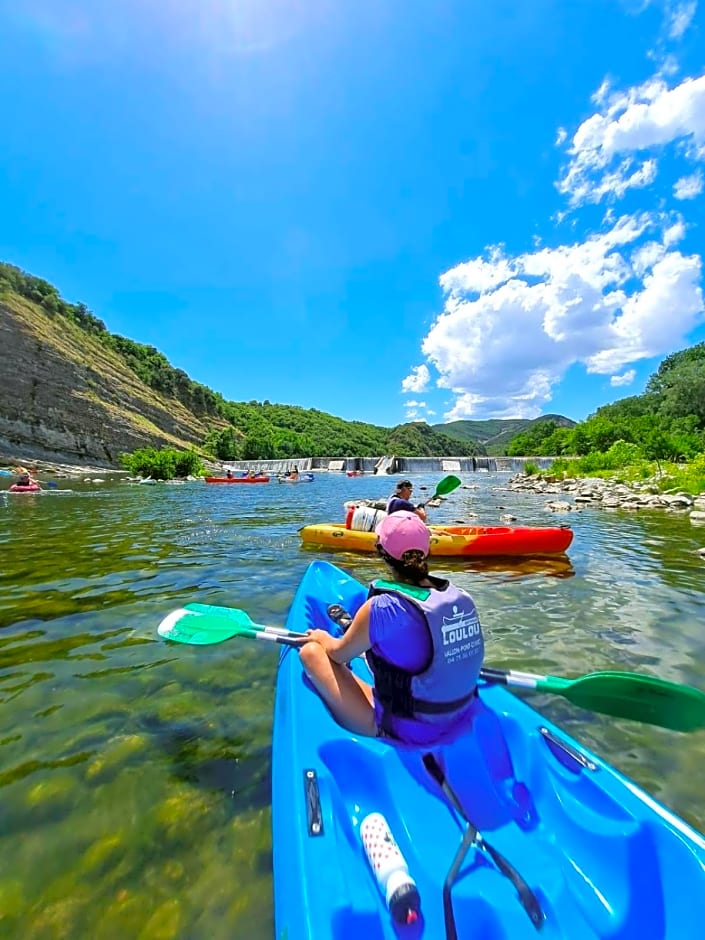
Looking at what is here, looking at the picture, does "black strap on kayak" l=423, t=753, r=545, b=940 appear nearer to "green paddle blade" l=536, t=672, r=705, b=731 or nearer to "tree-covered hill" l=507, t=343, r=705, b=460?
"green paddle blade" l=536, t=672, r=705, b=731

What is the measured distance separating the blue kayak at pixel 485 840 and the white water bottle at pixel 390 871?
42mm

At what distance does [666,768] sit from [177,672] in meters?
3.58

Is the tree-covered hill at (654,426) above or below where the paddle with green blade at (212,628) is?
above

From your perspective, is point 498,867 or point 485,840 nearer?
point 498,867

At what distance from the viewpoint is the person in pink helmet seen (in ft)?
6.73

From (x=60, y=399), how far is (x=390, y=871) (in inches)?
2126

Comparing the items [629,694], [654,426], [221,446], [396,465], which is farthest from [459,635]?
[221,446]

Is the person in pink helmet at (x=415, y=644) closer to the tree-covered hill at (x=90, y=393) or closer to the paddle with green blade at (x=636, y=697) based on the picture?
the paddle with green blade at (x=636, y=697)

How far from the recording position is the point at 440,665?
6.69ft

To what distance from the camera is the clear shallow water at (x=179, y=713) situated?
2.05 meters

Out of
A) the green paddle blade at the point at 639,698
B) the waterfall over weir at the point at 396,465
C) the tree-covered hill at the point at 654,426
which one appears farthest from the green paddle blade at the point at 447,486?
the waterfall over weir at the point at 396,465

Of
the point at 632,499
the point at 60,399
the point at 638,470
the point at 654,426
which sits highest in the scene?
the point at 60,399

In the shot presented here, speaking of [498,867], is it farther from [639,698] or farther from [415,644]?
[639,698]

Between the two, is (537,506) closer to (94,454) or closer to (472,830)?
(472,830)
